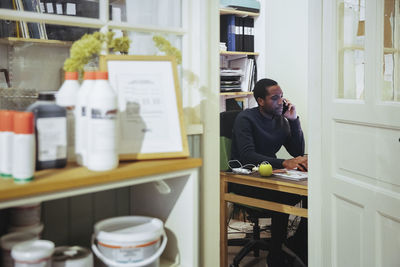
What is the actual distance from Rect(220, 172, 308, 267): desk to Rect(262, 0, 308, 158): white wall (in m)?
1.81

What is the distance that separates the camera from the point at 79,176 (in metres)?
1.14

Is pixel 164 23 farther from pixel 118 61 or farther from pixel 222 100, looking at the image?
→ pixel 222 100

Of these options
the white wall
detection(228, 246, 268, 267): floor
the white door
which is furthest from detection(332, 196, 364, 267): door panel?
the white wall

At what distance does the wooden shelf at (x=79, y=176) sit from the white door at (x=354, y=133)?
1.10 m

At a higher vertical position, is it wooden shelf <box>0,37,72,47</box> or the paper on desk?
wooden shelf <box>0,37,72,47</box>

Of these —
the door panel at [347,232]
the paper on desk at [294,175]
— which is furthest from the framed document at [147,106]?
the paper on desk at [294,175]

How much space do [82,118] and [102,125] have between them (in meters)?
0.09

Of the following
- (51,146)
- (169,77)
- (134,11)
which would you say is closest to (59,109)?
(51,146)

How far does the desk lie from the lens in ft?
8.72

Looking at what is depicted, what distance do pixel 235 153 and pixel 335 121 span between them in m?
1.23

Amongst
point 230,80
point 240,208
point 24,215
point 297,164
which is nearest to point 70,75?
point 24,215

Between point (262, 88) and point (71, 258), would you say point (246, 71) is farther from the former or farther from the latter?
point (71, 258)

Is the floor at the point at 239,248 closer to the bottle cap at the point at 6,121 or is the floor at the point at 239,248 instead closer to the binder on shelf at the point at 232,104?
the binder on shelf at the point at 232,104

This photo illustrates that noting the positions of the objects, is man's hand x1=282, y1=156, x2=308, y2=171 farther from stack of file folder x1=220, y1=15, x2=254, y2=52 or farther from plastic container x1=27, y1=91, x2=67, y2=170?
plastic container x1=27, y1=91, x2=67, y2=170
